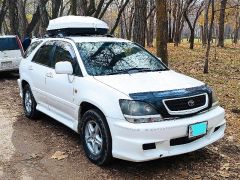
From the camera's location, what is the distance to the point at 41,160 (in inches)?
228

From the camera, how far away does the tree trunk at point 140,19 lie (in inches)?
427

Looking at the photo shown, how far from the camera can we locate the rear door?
7074 mm

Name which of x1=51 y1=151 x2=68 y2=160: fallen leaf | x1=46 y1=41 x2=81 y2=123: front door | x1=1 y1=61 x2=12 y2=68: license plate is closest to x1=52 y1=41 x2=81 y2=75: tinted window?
x1=46 y1=41 x2=81 y2=123: front door

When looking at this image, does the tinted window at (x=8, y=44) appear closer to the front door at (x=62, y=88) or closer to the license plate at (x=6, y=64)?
the license plate at (x=6, y=64)

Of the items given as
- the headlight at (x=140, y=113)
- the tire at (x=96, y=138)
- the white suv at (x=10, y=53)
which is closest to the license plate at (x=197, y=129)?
the headlight at (x=140, y=113)

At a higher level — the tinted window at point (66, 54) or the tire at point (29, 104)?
the tinted window at point (66, 54)

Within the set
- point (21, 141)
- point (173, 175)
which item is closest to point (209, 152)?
point (173, 175)

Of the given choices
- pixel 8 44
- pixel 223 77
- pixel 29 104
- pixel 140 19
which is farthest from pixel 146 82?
pixel 8 44

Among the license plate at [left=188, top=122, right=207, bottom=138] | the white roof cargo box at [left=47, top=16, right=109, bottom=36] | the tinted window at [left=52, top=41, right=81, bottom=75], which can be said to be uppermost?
the white roof cargo box at [left=47, top=16, right=109, bottom=36]

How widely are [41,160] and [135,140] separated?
1.77 m

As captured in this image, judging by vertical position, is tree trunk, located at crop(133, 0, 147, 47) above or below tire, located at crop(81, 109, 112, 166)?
above

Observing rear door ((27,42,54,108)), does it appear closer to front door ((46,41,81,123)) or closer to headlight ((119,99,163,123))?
front door ((46,41,81,123))

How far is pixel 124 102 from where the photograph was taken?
4.93 m

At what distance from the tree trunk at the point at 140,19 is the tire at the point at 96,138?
595 centimetres
